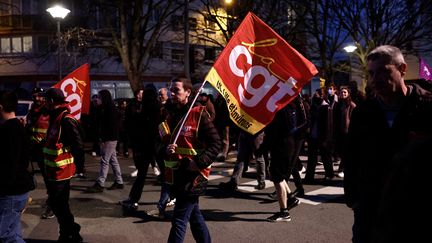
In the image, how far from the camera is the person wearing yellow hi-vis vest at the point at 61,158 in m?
5.07

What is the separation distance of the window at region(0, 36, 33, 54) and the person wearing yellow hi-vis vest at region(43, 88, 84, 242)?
3235 centimetres

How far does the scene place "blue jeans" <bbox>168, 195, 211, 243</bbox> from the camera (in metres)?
3.88

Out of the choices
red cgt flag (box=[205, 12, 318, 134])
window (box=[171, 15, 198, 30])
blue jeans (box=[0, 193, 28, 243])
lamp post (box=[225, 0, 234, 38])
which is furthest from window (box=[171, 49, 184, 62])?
blue jeans (box=[0, 193, 28, 243])

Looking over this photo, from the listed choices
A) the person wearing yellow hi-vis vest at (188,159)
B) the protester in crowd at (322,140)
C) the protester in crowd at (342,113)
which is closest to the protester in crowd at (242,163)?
the protester in crowd at (322,140)

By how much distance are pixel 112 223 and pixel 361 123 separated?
4.19 metres

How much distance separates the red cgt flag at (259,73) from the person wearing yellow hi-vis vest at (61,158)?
1898mm

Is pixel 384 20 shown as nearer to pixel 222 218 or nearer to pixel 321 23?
pixel 321 23

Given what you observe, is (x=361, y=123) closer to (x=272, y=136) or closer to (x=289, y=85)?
(x=289, y=85)

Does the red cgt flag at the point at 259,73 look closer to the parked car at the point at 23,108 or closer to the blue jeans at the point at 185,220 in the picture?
the blue jeans at the point at 185,220

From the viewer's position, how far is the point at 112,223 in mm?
6074

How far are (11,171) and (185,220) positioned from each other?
4.86ft

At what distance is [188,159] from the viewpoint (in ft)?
13.1

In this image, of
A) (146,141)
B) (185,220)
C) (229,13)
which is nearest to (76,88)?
(146,141)

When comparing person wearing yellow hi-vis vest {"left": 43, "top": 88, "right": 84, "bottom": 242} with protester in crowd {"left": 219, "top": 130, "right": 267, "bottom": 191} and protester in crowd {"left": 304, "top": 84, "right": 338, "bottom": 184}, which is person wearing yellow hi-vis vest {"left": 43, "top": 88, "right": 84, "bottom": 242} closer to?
protester in crowd {"left": 219, "top": 130, "right": 267, "bottom": 191}
